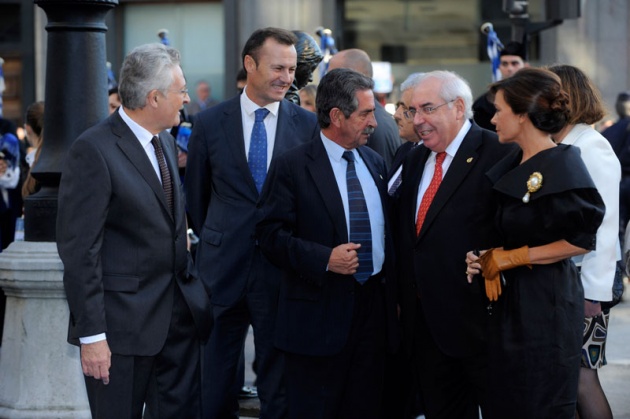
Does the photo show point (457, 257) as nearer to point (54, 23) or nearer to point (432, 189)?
point (432, 189)

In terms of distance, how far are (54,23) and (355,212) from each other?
8.27ft

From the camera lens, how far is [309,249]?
209 inches

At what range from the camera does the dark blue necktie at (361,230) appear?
5426mm

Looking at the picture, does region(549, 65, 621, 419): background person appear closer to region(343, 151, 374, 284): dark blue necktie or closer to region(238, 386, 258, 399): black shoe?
region(343, 151, 374, 284): dark blue necktie

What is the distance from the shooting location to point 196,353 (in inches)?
195

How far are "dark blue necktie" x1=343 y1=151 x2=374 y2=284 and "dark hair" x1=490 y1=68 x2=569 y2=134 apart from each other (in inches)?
37.0

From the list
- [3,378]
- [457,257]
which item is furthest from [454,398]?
[3,378]

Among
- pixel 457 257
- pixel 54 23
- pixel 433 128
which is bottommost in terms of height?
pixel 457 257

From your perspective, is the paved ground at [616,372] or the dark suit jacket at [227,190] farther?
the paved ground at [616,372]

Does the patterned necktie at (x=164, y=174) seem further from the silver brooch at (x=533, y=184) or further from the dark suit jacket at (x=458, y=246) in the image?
the silver brooch at (x=533, y=184)

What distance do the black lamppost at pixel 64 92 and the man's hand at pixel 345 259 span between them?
2.30m

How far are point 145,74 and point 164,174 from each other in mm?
431

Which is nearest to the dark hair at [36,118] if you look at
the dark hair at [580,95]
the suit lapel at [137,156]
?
the suit lapel at [137,156]

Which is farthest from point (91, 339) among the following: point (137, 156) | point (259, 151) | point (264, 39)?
point (264, 39)
